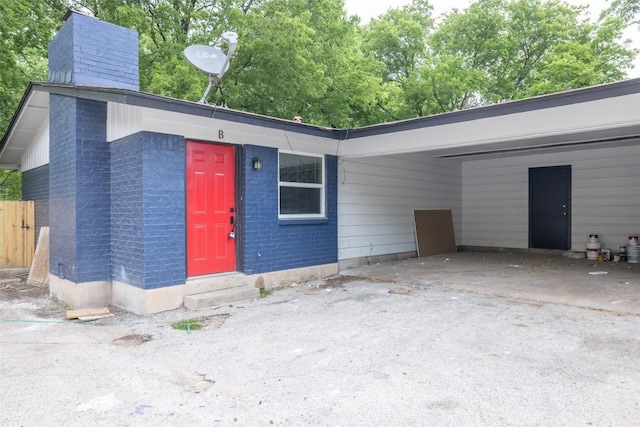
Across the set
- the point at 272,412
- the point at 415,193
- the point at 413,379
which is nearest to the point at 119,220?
the point at 272,412

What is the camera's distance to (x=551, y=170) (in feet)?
36.2

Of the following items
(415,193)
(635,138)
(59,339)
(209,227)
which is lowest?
(59,339)

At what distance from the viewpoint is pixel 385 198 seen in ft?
31.9

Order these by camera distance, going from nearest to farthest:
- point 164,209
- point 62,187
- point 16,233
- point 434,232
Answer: point 164,209, point 62,187, point 16,233, point 434,232

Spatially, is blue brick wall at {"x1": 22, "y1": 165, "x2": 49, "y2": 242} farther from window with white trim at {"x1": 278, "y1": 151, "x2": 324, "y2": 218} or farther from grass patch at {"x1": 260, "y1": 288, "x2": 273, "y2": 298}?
grass patch at {"x1": 260, "y1": 288, "x2": 273, "y2": 298}

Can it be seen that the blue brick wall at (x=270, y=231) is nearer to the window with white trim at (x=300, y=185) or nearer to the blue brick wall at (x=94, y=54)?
the window with white trim at (x=300, y=185)

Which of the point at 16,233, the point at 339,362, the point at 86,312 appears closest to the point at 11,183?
the point at 16,233

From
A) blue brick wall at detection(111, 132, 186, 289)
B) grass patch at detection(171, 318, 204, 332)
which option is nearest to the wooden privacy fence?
blue brick wall at detection(111, 132, 186, 289)

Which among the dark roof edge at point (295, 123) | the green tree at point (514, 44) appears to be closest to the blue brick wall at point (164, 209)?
the dark roof edge at point (295, 123)

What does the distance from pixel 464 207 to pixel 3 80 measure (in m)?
13.3

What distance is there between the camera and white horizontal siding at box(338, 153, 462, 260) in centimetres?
869

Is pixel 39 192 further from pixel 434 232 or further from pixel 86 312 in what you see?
pixel 434 232

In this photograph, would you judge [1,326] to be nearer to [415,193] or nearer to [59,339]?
[59,339]

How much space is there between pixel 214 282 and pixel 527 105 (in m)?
5.14
